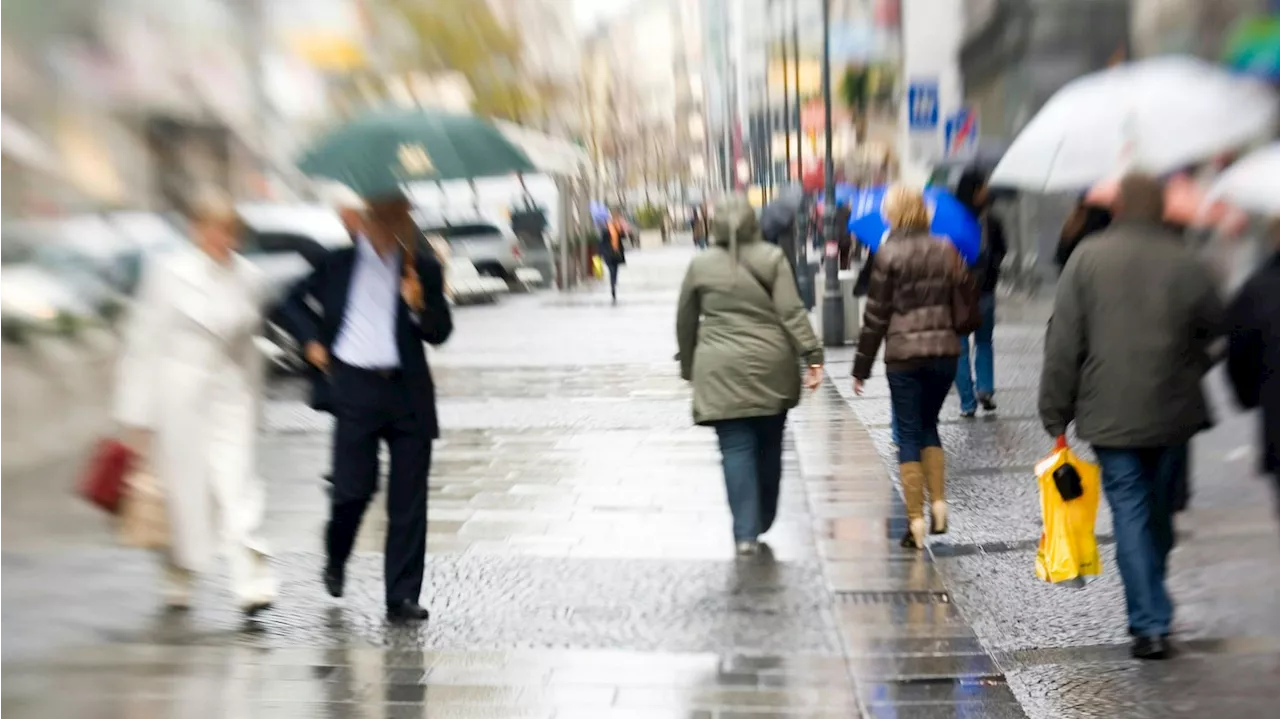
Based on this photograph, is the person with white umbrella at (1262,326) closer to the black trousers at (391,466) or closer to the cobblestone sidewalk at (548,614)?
the cobblestone sidewalk at (548,614)

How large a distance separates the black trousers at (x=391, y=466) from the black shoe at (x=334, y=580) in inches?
6.3

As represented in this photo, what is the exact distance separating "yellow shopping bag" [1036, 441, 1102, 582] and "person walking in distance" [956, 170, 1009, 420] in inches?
197

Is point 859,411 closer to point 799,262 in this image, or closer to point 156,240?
point 156,240

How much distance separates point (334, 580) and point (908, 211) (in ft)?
11.2

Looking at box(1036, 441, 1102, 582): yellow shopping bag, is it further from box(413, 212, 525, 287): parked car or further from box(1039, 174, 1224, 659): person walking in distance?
box(413, 212, 525, 287): parked car

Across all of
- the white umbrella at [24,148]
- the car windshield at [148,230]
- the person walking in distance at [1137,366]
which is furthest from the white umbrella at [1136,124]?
the white umbrella at [24,148]

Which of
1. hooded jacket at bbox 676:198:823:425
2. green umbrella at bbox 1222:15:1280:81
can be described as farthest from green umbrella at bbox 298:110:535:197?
green umbrella at bbox 1222:15:1280:81

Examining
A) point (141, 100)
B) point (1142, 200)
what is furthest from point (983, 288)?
point (141, 100)

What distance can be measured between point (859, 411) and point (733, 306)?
5.01m

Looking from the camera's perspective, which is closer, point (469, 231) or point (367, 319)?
point (367, 319)

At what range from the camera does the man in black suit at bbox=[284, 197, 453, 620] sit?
5.83 m

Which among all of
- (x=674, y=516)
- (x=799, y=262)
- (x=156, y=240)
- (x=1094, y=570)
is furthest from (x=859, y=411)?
(x=799, y=262)

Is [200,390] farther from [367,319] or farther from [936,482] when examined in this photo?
[936,482]

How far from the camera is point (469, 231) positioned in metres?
32.2
